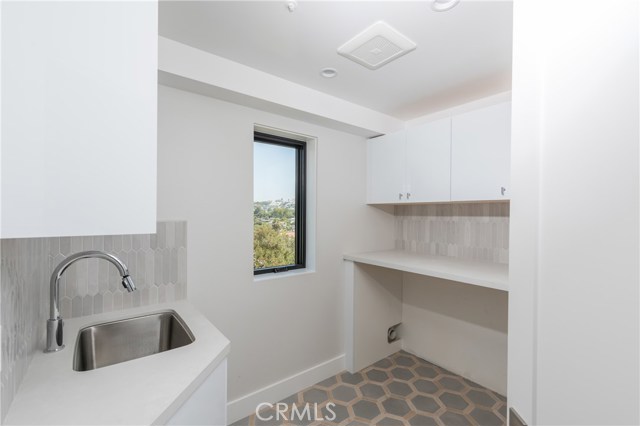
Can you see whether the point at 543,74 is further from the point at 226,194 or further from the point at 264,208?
the point at 264,208

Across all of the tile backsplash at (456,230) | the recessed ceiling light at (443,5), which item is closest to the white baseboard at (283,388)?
the tile backsplash at (456,230)

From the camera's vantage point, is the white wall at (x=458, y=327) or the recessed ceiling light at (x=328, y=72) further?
the white wall at (x=458, y=327)

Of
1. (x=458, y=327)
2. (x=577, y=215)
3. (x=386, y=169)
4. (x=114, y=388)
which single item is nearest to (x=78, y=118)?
(x=114, y=388)

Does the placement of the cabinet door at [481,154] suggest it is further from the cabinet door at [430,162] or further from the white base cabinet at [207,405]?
the white base cabinet at [207,405]

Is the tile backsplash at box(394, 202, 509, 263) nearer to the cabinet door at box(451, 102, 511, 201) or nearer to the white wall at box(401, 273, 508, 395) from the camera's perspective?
the white wall at box(401, 273, 508, 395)

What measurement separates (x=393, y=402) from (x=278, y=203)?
1.71 metres

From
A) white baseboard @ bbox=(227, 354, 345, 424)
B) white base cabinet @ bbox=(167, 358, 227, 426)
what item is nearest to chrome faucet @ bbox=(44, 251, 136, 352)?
white base cabinet @ bbox=(167, 358, 227, 426)

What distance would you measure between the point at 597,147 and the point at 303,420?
2166 mm

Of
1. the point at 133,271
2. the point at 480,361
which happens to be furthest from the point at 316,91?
the point at 480,361

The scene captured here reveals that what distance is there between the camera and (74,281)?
1453 millimetres

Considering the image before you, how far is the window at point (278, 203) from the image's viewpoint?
2230 millimetres

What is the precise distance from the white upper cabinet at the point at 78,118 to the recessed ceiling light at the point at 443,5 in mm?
1126

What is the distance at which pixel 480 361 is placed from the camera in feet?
7.79

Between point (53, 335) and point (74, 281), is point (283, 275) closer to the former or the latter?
point (74, 281)
